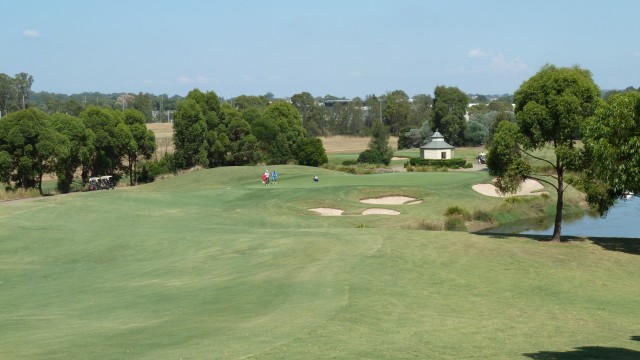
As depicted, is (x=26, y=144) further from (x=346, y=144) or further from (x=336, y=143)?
(x=336, y=143)

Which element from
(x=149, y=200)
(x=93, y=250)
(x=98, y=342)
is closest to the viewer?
(x=98, y=342)

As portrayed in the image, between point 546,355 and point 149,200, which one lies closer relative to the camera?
point 546,355

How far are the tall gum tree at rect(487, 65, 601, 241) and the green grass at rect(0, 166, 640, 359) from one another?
3512mm

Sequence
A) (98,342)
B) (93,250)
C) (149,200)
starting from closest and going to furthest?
(98,342) < (93,250) < (149,200)

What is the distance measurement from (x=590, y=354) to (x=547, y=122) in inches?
790

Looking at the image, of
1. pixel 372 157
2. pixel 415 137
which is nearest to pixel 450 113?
pixel 415 137

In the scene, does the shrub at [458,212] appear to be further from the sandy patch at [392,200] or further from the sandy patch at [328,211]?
the sandy patch at [328,211]

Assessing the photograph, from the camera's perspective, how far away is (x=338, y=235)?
37.1 metres

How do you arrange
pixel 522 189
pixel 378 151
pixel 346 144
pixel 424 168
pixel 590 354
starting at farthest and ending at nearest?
pixel 346 144 → pixel 378 151 → pixel 424 168 → pixel 522 189 → pixel 590 354

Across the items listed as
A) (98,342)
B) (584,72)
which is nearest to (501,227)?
(584,72)

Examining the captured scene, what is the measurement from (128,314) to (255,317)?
13.4 ft

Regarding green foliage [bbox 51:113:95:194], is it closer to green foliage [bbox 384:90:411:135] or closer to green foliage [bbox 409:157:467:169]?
green foliage [bbox 409:157:467:169]

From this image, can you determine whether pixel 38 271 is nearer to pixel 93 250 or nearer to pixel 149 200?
pixel 93 250

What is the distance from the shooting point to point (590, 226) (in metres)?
53.2
